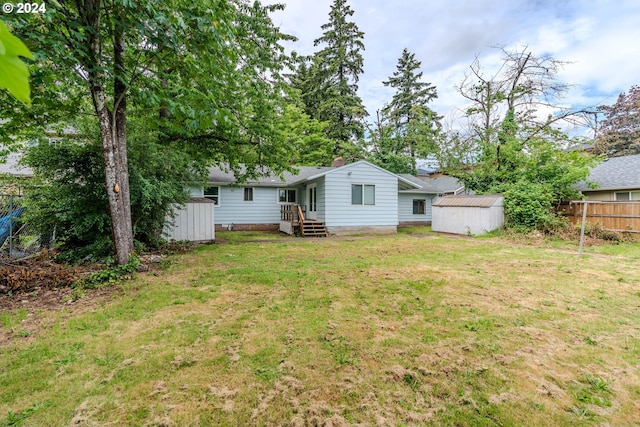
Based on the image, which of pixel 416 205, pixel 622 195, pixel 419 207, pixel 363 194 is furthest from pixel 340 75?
pixel 622 195

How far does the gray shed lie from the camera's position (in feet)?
41.2

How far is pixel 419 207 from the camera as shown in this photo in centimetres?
1900

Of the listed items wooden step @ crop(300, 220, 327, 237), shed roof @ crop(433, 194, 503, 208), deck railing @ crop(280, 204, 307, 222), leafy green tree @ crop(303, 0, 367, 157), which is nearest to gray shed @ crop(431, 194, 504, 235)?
shed roof @ crop(433, 194, 503, 208)

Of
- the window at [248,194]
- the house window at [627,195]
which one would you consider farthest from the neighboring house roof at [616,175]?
the window at [248,194]

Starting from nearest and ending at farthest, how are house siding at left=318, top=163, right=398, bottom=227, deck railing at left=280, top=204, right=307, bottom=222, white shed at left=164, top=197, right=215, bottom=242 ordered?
white shed at left=164, top=197, right=215, bottom=242 < house siding at left=318, top=163, right=398, bottom=227 < deck railing at left=280, top=204, right=307, bottom=222

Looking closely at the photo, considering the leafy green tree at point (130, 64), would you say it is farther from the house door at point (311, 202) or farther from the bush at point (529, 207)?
the bush at point (529, 207)

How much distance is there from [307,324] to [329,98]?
966 inches

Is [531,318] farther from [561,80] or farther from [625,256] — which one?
[561,80]

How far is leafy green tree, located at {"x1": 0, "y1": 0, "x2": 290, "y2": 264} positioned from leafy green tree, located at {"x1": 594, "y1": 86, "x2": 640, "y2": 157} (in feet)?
96.3

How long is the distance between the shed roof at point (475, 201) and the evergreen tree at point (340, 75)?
1228cm

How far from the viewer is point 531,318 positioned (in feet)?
12.2

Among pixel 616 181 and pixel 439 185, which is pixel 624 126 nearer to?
pixel 439 185

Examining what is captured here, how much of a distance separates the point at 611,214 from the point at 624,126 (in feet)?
72.9

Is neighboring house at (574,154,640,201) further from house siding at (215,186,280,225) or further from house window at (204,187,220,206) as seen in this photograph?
house window at (204,187,220,206)
